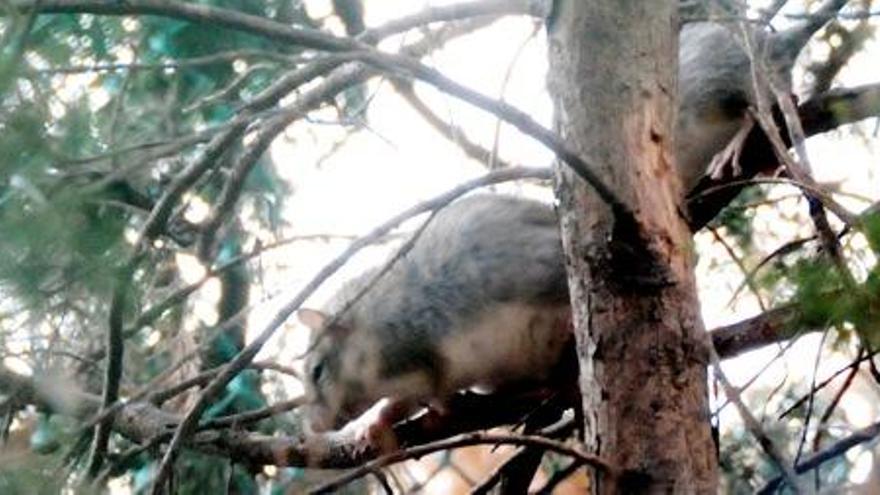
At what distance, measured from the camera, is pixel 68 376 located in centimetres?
291

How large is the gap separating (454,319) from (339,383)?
1.33ft

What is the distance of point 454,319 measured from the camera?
11.8 feet

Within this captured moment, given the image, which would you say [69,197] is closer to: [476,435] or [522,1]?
[476,435]

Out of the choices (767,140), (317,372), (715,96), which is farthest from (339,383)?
(767,140)

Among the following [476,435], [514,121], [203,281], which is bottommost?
[476,435]

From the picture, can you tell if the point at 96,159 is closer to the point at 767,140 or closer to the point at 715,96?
the point at 767,140

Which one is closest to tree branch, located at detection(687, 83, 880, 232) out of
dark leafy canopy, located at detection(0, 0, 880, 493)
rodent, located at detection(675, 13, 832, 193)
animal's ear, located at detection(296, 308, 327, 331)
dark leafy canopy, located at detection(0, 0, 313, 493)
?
dark leafy canopy, located at detection(0, 0, 880, 493)

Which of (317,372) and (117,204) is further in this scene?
(317,372)

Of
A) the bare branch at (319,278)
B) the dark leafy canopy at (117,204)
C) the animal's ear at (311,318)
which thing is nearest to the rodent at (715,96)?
the dark leafy canopy at (117,204)

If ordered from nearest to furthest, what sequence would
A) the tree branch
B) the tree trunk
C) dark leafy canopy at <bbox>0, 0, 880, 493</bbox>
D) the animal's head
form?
dark leafy canopy at <bbox>0, 0, 880, 493</bbox>
the tree trunk
the tree branch
the animal's head

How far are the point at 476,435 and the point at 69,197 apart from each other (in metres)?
0.67

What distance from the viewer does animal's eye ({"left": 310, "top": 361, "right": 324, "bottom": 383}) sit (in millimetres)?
3824

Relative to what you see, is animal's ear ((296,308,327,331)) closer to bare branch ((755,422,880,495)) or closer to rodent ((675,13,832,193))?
rodent ((675,13,832,193))

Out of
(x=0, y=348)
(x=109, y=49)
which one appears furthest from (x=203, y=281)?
(x=109, y=49)
